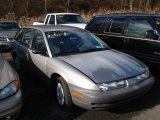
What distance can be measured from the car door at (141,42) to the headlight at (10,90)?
3.53 metres

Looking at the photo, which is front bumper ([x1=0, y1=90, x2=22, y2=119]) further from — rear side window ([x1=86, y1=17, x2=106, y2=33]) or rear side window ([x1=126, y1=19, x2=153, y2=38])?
rear side window ([x1=86, y1=17, x2=106, y2=33])

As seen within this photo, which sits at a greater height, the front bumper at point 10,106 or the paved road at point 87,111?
the front bumper at point 10,106

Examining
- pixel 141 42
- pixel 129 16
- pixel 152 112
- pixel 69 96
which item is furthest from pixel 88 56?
pixel 129 16

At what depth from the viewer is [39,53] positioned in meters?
5.60

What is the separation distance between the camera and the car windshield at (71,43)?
564 cm

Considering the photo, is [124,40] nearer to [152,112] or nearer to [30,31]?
[30,31]

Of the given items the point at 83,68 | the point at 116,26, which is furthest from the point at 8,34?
the point at 83,68

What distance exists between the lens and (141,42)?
6832 mm

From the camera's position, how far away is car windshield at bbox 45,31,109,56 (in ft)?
18.5

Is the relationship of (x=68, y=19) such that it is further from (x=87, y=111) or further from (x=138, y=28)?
(x=87, y=111)

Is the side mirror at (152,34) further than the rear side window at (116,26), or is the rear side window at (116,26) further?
the rear side window at (116,26)

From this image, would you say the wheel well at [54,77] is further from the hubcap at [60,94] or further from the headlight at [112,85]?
the headlight at [112,85]

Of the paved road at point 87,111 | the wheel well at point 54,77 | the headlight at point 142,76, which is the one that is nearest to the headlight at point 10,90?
the paved road at point 87,111

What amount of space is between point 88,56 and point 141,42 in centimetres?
202
